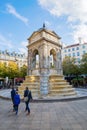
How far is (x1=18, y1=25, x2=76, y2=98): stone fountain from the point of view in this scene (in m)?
17.8

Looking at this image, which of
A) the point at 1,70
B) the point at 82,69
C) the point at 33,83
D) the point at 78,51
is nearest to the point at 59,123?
the point at 33,83

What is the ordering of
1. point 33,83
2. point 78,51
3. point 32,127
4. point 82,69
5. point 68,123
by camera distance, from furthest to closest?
point 78,51
point 82,69
point 33,83
point 68,123
point 32,127

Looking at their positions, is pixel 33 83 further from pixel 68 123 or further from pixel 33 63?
pixel 68 123

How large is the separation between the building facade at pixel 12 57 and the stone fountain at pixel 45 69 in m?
46.9

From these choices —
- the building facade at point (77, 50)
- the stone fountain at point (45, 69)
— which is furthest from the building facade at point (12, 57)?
the stone fountain at point (45, 69)

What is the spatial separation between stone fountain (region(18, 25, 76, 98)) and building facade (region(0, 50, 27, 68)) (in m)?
46.9

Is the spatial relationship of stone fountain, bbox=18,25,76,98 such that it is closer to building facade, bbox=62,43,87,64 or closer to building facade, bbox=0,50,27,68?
building facade, bbox=62,43,87,64

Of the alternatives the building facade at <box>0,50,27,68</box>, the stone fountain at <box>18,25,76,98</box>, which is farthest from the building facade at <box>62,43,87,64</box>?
the stone fountain at <box>18,25,76,98</box>

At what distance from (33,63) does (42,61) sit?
3194 mm

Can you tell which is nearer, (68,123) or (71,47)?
(68,123)

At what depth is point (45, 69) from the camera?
61.4 ft

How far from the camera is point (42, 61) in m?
18.8

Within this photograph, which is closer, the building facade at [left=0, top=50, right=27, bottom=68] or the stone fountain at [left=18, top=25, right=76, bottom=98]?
the stone fountain at [left=18, top=25, right=76, bottom=98]

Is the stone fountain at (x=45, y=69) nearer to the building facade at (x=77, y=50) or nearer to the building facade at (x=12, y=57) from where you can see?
the building facade at (x=77, y=50)
